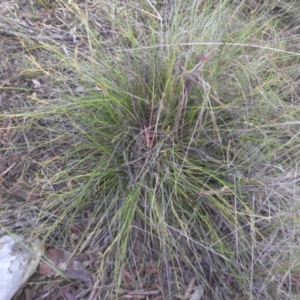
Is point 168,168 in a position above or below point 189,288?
above

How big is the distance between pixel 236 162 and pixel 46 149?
734 mm

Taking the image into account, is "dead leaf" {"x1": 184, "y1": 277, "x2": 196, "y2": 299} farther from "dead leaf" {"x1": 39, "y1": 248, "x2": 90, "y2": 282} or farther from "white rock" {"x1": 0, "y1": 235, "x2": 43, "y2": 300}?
"white rock" {"x1": 0, "y1": 235, "x2": 43, "y2": 300}

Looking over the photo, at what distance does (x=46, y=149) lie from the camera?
66.8 inches

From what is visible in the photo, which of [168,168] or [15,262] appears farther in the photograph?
[168,168]

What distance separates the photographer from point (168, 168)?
1531 millimetres

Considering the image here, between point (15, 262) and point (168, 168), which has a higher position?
point (168, 168)

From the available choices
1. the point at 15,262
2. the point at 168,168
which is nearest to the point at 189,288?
the point at 168,168

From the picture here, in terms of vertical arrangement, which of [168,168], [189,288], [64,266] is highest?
[168,168]

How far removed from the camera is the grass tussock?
4.84 ft

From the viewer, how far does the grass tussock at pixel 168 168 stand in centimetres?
Answer: 147

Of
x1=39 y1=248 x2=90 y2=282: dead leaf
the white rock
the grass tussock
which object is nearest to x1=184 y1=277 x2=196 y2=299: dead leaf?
the grass tussock

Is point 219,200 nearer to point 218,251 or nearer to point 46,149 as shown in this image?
point 218,251

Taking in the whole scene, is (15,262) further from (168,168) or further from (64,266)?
(168,168)

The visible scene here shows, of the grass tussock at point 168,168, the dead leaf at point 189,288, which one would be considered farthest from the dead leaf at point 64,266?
the dead leaf at point 189,288
